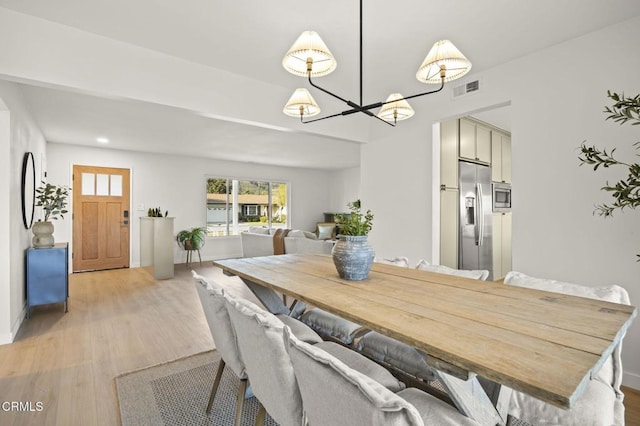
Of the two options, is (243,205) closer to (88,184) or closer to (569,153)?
(88,184)

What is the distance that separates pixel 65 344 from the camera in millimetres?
2826

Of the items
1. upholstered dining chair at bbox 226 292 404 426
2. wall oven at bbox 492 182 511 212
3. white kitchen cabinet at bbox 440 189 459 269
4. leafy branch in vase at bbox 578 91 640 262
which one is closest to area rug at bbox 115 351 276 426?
upholstered dining chair at bbox 226 292 404 426

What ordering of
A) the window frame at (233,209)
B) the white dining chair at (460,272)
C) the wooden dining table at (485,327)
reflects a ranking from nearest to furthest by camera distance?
the wooden dining table at (485,327) → the white dining chair at (460,272) → the window frame at (233,209)

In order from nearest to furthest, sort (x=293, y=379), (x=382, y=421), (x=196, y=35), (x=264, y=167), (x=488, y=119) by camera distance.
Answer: (x=382, y=421) < (x=293, y=379) < (x=196, y=35) < (x=488, y=119) < (x=264, y=167)

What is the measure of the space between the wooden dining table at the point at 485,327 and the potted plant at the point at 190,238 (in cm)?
559

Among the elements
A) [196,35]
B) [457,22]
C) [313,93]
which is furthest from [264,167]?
[457,22]

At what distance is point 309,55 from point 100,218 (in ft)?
21.0

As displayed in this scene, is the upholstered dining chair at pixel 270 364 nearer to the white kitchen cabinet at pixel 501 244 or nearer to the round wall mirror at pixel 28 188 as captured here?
the round wall mirror at pixel 28 188

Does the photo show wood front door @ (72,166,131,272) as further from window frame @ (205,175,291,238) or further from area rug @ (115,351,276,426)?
area rug @ (115,351,276,426)

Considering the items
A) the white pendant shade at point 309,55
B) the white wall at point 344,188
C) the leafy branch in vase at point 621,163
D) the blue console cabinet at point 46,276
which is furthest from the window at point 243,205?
the leafy branch in vase at point 621,163

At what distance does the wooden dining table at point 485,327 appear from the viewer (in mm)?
787

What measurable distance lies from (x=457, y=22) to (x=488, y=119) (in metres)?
2.59

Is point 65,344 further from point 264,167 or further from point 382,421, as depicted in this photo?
point 264,167

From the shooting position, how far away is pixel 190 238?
6828 mm
